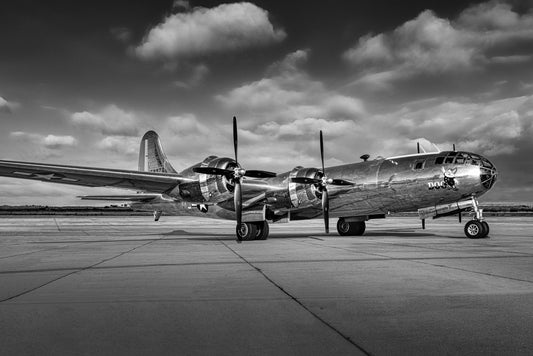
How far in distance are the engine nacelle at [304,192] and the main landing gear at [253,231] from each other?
222cm

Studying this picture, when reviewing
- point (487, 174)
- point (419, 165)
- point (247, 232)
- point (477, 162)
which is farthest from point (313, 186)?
point (487, 174)

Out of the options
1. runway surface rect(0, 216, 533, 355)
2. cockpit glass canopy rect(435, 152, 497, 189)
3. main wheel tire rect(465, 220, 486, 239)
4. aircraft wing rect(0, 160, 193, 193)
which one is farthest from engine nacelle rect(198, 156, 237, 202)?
main wheel tire rect(465, 220, 486, 239)

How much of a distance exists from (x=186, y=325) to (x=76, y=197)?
27.0 meters

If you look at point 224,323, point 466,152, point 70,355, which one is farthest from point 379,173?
point 70,355

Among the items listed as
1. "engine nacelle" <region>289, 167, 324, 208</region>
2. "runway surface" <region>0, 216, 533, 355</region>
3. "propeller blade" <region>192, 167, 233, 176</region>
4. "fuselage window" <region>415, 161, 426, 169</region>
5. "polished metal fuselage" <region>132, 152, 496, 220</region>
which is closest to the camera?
"runway surface" <region>0, 216, 533, 355</region>

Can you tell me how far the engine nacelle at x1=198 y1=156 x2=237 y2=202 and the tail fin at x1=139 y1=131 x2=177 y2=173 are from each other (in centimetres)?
930

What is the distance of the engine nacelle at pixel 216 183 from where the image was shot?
1972 cm

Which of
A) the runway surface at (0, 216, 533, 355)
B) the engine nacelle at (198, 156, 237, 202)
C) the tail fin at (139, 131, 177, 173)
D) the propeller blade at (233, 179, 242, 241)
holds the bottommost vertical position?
the runway surface at (0, 216, 533, 355)

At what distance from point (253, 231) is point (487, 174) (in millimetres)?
11357

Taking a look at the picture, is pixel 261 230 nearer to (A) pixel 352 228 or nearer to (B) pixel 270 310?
(A) pixel 352 228

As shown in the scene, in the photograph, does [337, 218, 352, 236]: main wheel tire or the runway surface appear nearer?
the runway surface

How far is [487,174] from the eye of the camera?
1909 centimetres

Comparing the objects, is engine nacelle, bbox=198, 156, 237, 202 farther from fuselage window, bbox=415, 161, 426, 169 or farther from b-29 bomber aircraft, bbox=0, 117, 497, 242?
fuselage window, bbox=415, 161, 426, 169

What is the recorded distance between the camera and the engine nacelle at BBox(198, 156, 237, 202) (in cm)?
1972
